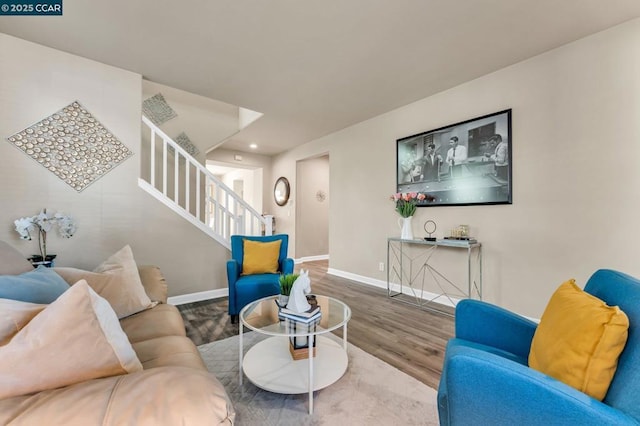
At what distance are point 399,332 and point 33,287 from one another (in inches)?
98.3

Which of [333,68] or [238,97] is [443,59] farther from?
[238,97]

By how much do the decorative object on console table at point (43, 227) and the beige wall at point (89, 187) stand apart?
0.09m

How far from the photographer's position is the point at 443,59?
8.56 feet

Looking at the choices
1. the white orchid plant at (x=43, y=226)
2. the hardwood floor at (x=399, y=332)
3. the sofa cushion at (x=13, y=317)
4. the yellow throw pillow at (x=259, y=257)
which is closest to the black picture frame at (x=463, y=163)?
the hardwood floor at (x=399, y=332)

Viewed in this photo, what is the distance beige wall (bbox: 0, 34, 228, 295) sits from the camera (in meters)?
2.45

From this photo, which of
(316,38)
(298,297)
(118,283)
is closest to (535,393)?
(298,297)

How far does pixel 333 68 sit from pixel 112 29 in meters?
1.98

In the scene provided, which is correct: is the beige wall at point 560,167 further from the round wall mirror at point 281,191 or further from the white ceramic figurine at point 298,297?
the round wall mirror at point 281,191

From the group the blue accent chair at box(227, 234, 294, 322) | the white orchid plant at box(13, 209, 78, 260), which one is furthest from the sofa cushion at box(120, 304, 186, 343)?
the white orchid plant at box(13, 209, 78, 260)

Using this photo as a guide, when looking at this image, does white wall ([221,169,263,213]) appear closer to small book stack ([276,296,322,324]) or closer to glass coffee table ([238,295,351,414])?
glass coffee table ([238,295,351,414])

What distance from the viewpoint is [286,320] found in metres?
1.71

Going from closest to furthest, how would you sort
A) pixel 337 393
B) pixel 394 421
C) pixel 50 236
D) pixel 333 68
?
pixel 394 421 → pixel 337 393 → pixel 50 236 → pixel 333 68

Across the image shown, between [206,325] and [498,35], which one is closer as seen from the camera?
[498,35]

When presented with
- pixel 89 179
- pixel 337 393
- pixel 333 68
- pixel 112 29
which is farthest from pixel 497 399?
pixel 89 179
